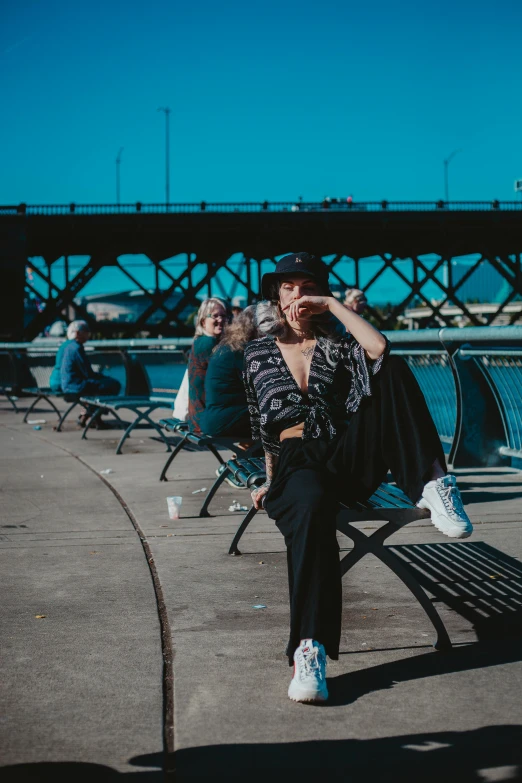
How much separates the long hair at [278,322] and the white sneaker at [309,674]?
1.23 m

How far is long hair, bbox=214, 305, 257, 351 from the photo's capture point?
19.9 ft

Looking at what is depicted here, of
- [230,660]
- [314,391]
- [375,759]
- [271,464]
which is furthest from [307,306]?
[375,759]

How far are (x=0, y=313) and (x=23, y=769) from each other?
53.2 meters

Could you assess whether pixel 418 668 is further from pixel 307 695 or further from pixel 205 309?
pixel 205 309

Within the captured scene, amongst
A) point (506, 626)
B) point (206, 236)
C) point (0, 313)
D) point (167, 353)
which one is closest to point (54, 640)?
point (506, 626)

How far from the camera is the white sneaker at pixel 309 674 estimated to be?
3.07 m

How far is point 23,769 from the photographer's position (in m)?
2.63

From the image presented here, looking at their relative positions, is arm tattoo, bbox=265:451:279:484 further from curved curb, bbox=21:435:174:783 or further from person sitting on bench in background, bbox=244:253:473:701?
curved curb, bbox=21:435:174:783

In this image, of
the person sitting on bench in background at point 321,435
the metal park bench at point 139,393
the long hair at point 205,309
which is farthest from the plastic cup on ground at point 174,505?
the metal park bench at point 139,393

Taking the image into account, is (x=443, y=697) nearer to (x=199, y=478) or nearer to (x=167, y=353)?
(x=199, y=478)

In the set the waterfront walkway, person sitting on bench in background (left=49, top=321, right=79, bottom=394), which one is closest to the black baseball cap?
the waterfront walkway

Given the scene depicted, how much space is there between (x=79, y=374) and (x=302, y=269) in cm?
874

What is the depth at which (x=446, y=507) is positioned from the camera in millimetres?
3434

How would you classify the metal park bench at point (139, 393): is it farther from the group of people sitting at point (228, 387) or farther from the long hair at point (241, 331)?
the long hair at point (241, 331)
